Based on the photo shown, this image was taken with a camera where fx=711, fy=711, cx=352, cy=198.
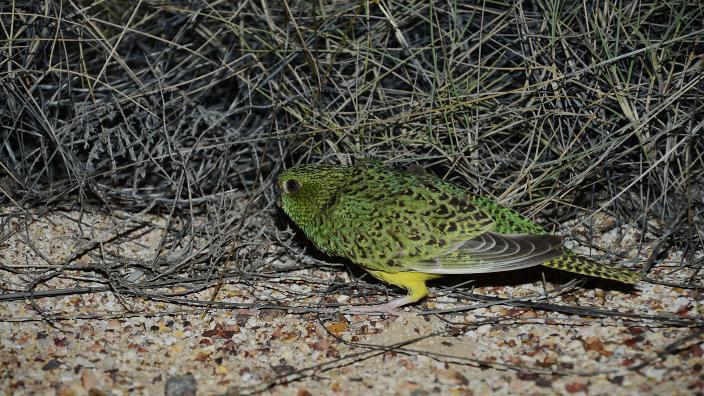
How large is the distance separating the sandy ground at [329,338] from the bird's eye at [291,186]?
1.75ft

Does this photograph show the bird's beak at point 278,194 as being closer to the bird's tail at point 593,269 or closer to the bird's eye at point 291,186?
the bird's eye at point 291,186

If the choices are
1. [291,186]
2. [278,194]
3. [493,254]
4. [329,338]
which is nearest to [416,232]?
[493,254]

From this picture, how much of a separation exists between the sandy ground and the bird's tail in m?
0.20

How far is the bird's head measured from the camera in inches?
171

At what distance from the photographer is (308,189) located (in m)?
4.37

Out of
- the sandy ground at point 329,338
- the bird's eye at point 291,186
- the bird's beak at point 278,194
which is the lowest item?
the sandy ground at point 329,338

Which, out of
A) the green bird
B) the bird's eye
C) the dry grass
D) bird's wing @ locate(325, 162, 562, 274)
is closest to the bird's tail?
the green bird

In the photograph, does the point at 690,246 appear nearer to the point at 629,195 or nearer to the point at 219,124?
the point at 629,195

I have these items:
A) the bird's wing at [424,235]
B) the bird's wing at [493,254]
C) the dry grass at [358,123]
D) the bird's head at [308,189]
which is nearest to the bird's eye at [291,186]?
the bird's head at [308,189]

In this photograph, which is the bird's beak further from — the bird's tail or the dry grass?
the bird's tail

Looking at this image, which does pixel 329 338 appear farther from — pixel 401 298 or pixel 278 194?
pixel 278 194

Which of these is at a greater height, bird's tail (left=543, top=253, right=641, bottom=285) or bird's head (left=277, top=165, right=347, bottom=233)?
bird's head (left=277, top=165, right=347, bottom=233)

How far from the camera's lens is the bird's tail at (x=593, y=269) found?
392 cm

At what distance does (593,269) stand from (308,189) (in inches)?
67.7
